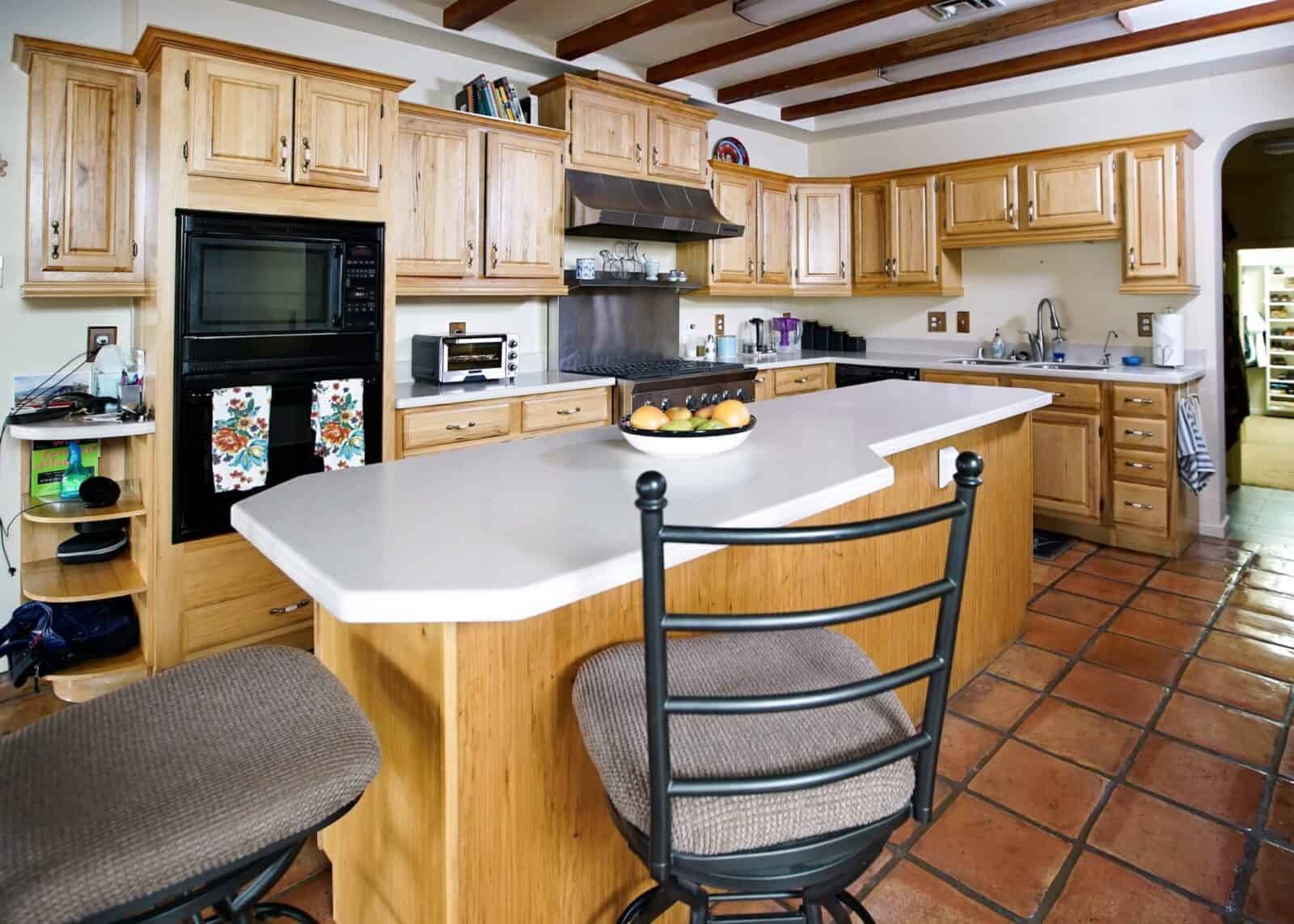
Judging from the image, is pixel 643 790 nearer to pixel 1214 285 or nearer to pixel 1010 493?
pixel 1010 493

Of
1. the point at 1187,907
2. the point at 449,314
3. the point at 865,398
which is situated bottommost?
the point at 1187,907

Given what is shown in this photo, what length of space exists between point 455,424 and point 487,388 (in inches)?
11.0

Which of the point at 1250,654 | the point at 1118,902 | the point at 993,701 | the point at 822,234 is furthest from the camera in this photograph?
the point at 822,234

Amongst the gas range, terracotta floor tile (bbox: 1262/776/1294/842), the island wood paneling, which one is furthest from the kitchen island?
the gas range

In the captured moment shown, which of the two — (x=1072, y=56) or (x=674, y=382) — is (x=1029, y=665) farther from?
(x=1072, y=56)

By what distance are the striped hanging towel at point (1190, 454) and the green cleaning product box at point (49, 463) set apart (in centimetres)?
486

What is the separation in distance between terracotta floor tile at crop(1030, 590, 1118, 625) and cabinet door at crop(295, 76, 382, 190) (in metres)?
3.28

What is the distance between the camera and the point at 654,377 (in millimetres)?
4102

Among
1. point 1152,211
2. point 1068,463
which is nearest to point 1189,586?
point 1068,463

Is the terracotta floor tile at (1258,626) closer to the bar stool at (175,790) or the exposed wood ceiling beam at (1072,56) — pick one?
the exposed wood ceiling beam at (1072,56)

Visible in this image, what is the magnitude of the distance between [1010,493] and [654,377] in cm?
187

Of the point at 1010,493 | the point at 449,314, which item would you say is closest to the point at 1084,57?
the point at 1010,493

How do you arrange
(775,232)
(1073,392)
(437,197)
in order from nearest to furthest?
(437,197)
(1073,392)
(775,232)

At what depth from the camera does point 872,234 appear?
540 centimetres
